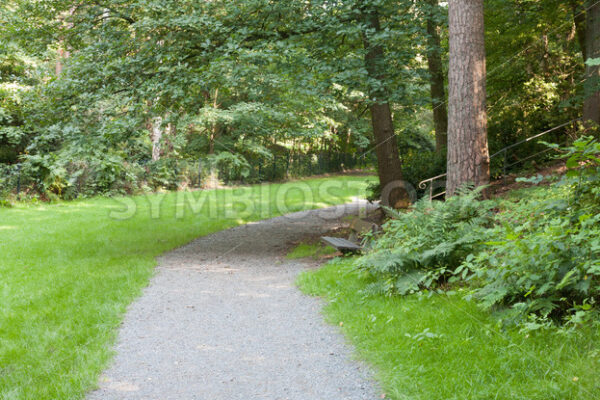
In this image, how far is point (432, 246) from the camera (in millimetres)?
6430

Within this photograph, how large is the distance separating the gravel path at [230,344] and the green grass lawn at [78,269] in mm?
331

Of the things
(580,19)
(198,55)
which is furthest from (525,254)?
(580,19)

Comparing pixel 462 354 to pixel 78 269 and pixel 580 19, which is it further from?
pixel 580 19

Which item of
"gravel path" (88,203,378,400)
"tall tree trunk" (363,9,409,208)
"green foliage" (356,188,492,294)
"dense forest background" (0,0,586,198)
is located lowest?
"gravel path" (88,203,378,400)

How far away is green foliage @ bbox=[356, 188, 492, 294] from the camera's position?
623 cm

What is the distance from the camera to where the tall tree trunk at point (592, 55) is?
10883 mm

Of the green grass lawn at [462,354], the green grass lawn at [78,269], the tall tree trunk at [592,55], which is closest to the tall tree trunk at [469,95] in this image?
the green grass lawn at [462,354]

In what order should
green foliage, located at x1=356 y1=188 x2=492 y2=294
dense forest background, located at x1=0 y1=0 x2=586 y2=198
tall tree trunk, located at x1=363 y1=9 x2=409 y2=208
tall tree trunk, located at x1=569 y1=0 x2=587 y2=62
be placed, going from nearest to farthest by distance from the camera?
green foliage, located at x1=356 y1=188 x2=492 y2=294, dense forest background, located at x1=0 y1=0 x2=586 y2=198, tall tree trunk, located at x1=569 y1=0 x2=587 y2=62, tall tree trunk, located at x1=363 y1=9 x2=409 y2=208

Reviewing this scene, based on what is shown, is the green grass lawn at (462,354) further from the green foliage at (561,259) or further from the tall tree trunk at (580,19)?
the tall tree trunk at (580,19)

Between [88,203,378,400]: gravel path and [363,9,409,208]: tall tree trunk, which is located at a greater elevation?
[363,9,409,208]: tall tree trunk

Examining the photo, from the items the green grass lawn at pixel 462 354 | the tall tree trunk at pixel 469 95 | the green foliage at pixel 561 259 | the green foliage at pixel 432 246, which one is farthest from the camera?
the tall tree trunk at pixel 469 95

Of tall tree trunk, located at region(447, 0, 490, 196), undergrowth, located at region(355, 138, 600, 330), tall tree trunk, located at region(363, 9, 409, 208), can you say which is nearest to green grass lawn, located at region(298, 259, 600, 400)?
undergrowth, located at region(355, 138, 600, 330)

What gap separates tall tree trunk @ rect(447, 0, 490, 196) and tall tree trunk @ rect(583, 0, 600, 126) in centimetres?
455

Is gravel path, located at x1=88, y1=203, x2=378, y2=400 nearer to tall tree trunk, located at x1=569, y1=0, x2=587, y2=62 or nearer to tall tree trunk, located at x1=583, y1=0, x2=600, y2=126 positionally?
tall tree trunk, located at x1=583, y1=0, x2=600, y2=126
